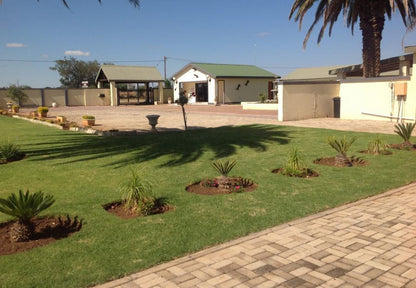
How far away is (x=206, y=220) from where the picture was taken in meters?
5.33

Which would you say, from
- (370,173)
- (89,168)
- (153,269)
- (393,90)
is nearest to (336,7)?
(393,90)

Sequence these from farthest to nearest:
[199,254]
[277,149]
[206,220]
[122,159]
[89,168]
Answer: [277,149] < [122,159] < [89,168] < [206,220] < [199,254]

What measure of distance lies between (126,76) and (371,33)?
1247 inches

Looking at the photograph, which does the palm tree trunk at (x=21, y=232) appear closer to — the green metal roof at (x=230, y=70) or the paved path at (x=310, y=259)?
the paved path at (x=310, y=259)

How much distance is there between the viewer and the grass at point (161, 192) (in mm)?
4137

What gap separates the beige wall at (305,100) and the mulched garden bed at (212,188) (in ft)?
40.7

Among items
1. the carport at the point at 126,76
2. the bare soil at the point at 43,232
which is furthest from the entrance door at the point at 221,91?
the bare soil at the point at 43,232

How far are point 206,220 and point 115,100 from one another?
42053mm

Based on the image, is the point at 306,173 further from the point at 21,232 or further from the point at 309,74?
the point at 309,74

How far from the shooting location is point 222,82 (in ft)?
135

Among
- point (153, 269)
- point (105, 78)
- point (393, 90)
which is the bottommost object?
point (153, 269)

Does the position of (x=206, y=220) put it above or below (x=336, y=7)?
below

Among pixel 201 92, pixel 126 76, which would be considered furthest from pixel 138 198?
pixel 126 76

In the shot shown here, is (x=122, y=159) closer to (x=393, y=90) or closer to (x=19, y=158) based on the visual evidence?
(x=19, y=158)
